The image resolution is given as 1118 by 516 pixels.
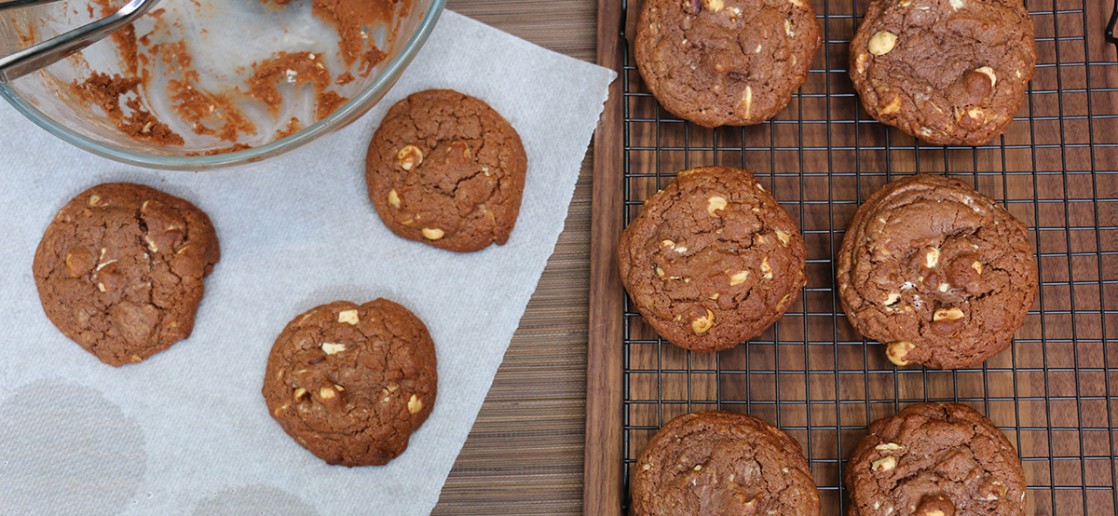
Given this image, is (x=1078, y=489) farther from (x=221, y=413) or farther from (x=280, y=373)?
(x=221, y=413)

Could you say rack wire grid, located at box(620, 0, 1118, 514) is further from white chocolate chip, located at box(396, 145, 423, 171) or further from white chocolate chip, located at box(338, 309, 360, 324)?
white chocolate chip, located at box(338, 309, 360, 324)

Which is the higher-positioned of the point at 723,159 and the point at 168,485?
the point at 723,159

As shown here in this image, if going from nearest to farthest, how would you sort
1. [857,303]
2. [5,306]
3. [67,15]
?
1. [67,15]
2. [857,303]
3. [5,306]

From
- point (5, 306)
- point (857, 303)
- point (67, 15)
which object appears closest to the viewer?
point (67, 15)

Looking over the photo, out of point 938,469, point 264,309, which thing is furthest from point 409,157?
point 938,469

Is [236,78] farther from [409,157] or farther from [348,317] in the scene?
[348,317]

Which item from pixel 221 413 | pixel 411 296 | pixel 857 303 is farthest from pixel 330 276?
pixel 857 303

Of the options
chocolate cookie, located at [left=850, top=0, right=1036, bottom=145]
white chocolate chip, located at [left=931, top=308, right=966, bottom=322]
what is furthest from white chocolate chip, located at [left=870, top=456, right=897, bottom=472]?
chocolate cookie, located at [left=850, top=0, right=1036, bottom=145]
